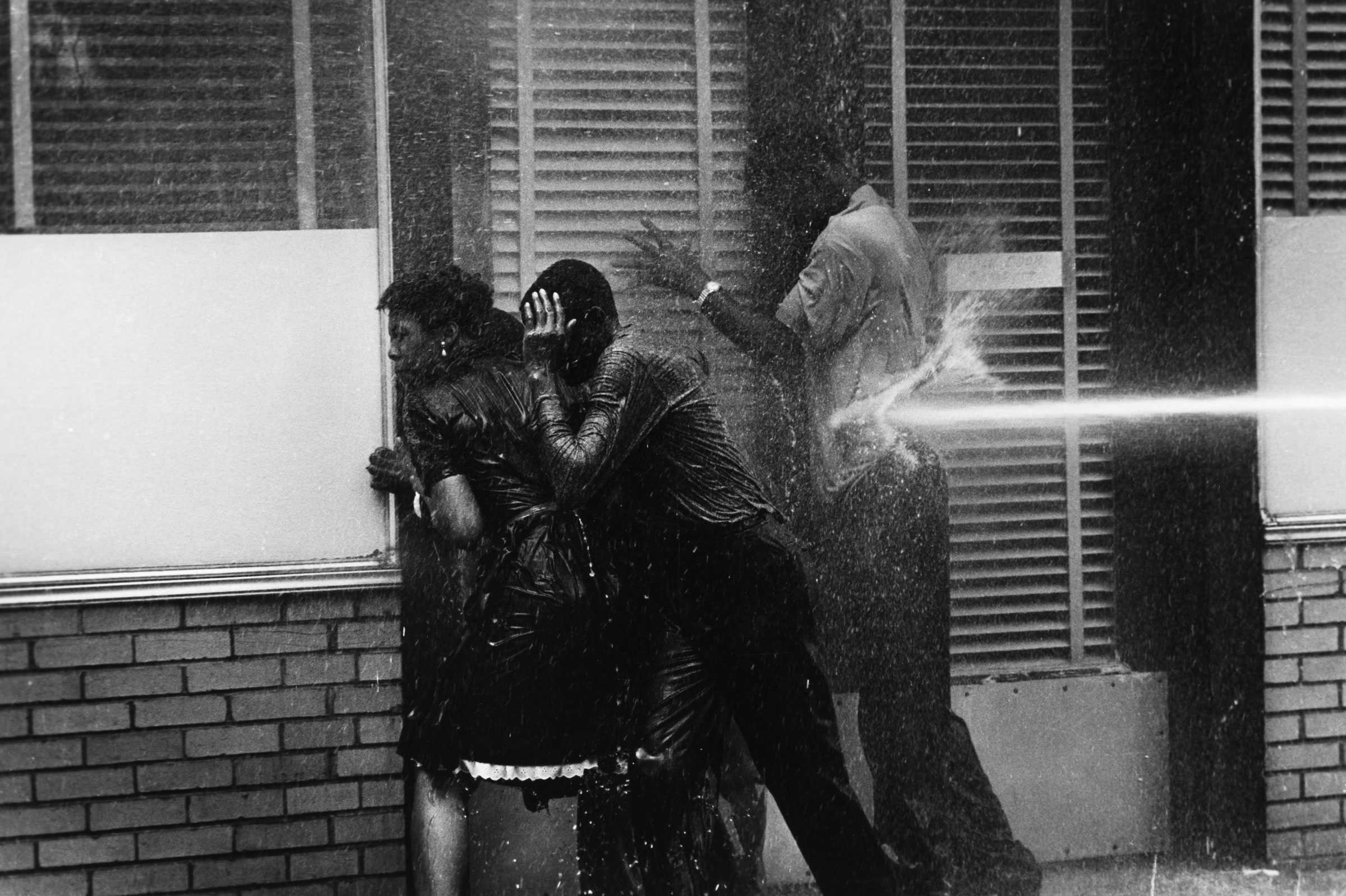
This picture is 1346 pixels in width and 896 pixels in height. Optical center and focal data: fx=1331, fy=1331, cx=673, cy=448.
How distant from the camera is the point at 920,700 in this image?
426cm

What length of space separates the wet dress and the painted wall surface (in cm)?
62

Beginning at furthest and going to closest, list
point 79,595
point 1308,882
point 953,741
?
1. point 1308,882
2. point 953,741
3. point 79,595

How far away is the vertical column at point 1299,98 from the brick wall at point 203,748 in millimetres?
A: 3402

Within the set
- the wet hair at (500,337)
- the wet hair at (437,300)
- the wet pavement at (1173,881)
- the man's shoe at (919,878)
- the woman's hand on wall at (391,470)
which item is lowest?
the wet pavement at (1173,881)

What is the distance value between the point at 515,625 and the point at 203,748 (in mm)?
1238

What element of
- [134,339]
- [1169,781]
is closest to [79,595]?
[134,339]

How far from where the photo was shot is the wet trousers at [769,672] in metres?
3.60

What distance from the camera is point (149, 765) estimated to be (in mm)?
4004

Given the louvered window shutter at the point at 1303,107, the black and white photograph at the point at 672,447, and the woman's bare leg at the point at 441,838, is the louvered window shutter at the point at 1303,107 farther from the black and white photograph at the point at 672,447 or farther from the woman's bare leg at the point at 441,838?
the woman's bare leg at the point at 441,838

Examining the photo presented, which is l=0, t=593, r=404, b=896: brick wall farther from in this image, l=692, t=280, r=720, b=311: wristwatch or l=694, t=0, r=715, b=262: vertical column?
l=694, t=0, r=715, b=262: vertical column

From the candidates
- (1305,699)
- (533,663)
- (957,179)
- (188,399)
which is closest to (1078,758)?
(1305,699)

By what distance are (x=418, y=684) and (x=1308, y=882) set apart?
309cm

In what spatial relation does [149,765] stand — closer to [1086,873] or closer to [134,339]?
[134,339]

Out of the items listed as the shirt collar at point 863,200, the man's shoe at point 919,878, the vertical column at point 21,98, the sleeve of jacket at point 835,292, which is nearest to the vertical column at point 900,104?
the shirt collar at point 863,200
